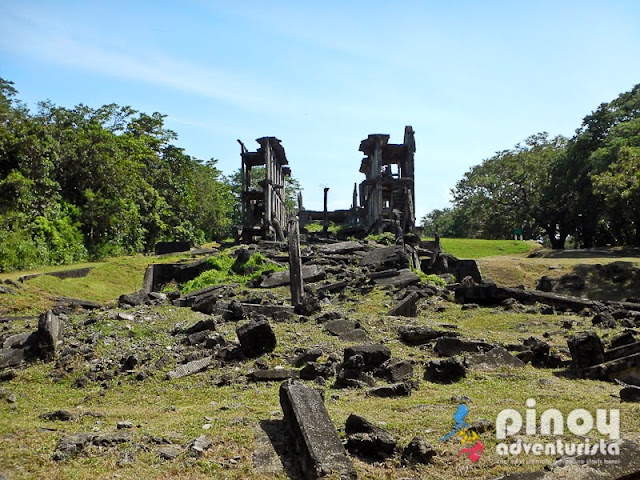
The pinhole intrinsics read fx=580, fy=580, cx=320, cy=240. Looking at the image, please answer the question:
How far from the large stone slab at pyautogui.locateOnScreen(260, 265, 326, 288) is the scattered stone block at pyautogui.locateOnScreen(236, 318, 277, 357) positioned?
7.30m

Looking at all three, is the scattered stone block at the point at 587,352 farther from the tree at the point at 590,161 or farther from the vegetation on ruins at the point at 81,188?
the tree at the point at 590,161

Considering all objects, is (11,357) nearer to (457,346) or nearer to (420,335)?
(420,335)

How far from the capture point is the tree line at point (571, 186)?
25.8 meters

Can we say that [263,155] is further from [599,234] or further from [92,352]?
[92,352]

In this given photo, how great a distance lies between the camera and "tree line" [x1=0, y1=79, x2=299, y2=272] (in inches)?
902

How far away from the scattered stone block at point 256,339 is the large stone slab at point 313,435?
3.06 metres

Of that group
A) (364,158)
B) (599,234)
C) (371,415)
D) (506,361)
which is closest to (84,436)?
(371,415)

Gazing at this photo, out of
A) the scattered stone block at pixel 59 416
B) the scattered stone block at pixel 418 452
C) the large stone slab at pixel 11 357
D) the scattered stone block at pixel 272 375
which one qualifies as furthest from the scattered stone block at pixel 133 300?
the scattered stone block at pixel 418 452

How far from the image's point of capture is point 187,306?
45.2 ft

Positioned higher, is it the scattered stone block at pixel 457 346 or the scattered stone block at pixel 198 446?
the scattered stone block at pixel 457 346

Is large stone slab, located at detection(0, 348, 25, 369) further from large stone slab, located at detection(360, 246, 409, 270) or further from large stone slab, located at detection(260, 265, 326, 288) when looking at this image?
large stone slab, located at detection(360, 246, 409, 270)

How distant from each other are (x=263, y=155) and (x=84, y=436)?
28936 mm

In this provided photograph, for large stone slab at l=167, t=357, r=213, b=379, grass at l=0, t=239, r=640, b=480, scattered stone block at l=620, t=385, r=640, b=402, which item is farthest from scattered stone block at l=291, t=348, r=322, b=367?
scattered stone block at l=620, t=385, r=640, b=402

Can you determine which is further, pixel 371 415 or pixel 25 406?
pixel 25 406
